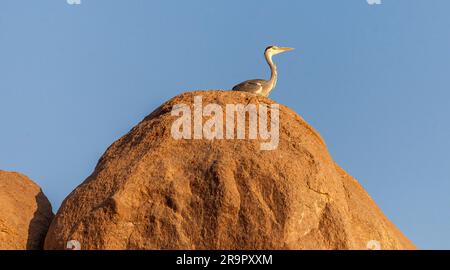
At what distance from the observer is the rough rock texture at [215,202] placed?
14.0 m

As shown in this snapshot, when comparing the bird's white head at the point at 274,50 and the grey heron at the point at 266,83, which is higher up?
the bird's white head at the point at 274,50

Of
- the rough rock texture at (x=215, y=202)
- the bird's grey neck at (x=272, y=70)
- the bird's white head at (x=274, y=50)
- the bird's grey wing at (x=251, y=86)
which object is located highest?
the bird's white head at (x=274, y=50)

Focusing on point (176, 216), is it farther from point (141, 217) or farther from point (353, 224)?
point (353, 224)

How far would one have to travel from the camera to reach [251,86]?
2047cm

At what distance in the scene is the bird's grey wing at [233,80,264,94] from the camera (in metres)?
20.4

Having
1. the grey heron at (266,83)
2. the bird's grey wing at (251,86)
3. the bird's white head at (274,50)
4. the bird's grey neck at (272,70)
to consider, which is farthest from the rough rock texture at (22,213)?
the bird's white head at (274,50)

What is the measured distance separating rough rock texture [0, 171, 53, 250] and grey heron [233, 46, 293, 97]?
544 centimetres

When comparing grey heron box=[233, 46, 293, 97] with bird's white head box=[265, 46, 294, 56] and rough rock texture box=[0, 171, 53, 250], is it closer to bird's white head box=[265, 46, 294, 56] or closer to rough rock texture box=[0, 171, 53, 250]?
bird's white head box=[265, 46, 294, 56]

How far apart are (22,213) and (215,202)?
3.93 meters

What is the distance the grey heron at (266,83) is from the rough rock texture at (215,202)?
4669 mm

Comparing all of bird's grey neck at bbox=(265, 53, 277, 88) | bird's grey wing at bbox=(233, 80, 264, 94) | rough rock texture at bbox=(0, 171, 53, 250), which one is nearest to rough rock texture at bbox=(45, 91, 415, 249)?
rough rock texture at bbox=(0, 171, 53, 250)

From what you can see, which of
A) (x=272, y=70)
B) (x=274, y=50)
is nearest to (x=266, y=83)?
(x=272, y=70)

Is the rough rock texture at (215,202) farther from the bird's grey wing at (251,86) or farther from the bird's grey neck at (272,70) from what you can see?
the bird's grey neck at (272,70)
